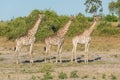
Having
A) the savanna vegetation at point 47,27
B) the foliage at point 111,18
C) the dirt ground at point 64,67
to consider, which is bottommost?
the dirt ground at point 64,67

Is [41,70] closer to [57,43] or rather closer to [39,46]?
[57,43]

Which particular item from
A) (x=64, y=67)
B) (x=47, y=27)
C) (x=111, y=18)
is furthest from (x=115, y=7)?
(x=64, y=67)

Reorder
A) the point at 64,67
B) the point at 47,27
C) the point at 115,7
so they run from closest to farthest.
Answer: the point at 64,67 → the point at 47,27 → the point at 115,7

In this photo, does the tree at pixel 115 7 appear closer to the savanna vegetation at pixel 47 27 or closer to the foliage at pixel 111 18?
the foliage at pixel 111 18

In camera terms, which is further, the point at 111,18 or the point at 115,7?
the point at 111,18

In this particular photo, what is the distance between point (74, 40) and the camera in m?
25.6

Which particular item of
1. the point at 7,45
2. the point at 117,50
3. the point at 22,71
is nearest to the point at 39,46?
the point at 7,45

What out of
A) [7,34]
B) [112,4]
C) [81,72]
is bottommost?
[81,72]

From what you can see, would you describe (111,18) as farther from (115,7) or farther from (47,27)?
(47,27)

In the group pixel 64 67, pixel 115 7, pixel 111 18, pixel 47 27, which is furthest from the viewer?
pixel 111 18

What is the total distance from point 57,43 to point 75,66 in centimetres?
240

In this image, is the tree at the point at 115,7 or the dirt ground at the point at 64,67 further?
the tree at the point at 115,7

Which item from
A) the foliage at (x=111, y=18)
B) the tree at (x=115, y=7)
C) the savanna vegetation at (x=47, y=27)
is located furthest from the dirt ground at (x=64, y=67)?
the foliage at (x=111, y=18)

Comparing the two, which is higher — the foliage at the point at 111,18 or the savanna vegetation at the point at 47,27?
the foliage at the point at 111,18
